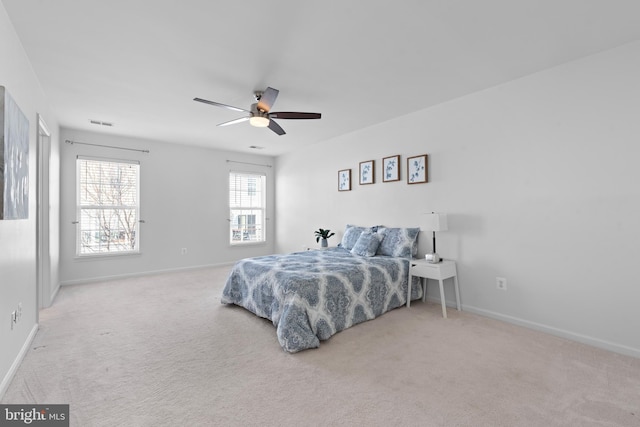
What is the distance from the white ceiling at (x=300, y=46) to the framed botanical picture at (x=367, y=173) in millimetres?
1053

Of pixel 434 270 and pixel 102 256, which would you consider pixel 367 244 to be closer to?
pixel 434 270

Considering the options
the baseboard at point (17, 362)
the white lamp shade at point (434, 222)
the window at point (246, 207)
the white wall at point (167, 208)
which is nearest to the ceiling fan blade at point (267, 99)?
the white lamp shade at point (434, 222)

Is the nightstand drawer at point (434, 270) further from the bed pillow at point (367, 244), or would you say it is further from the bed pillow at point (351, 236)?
the bed pillow at point (351, 236)

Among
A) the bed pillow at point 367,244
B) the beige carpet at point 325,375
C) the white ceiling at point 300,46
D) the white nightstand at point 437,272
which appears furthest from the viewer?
the bed pillow at point 367,244

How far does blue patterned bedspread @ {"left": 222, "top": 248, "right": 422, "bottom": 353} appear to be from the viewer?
107 inches

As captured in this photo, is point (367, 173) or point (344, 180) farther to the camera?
point (344, 180)

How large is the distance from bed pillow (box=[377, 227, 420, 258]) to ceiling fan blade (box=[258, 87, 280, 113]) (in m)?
2.30

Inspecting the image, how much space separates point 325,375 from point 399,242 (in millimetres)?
2269

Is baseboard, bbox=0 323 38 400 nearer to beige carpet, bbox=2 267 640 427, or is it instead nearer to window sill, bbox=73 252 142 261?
beige carpet, bbox=2 267 640 427

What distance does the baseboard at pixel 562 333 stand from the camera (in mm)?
→ 2486

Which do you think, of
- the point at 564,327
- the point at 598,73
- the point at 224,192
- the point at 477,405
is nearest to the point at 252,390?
the point at 477,405

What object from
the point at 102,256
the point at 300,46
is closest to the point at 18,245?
the point at 300,46

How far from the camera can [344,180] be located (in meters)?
5.22

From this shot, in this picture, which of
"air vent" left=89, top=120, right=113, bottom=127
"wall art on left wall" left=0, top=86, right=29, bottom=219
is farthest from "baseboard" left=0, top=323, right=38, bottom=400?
"air vent" left=89, top=120, right=113, bottom=127
